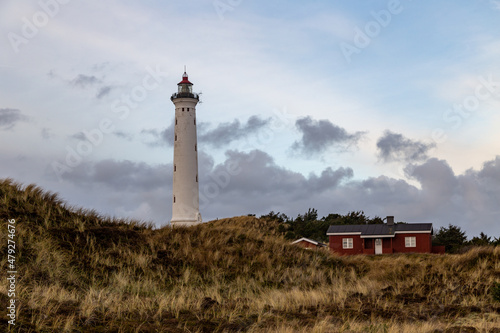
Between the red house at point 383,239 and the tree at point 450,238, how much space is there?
199 cm

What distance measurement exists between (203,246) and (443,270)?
1022 cm

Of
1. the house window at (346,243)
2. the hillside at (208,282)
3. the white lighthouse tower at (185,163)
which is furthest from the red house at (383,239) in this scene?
the hillside at (208,282)

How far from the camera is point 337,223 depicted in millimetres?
65875

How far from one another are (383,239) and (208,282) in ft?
121

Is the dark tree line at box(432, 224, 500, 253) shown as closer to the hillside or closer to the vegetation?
the vegetation

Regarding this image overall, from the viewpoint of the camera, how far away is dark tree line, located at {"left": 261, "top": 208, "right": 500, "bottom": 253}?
51747 mm

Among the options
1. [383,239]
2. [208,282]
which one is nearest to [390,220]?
[383,239]

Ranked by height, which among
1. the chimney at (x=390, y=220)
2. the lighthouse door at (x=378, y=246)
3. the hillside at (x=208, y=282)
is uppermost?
the chimney at (x=390, y=220)

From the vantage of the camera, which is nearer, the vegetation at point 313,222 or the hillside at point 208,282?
the hillside at point 208,282

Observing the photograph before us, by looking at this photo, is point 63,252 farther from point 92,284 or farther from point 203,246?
point 203,246

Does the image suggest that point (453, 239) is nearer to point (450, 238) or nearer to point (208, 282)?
point (450, 238)

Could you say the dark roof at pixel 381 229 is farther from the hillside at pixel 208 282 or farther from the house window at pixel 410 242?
the hillside at pixel 208 282

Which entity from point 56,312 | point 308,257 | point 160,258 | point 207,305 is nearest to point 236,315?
point 207,305

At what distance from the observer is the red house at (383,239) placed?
52.2 metres
